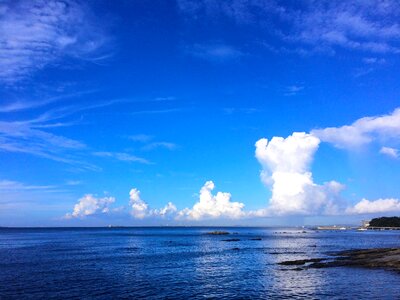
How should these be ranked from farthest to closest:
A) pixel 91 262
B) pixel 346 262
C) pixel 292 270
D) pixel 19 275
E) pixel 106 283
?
pixel 91 262 → pixel 346 262 → pixel 292 270 → pixel 19 275 → pixel 106 283

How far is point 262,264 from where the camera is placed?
237 feet

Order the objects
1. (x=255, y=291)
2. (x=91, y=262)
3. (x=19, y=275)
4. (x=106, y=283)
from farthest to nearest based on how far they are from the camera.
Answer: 1. (x=91, y=262)
2. (x=19, y=275)
3. (x=106, y=283)
4. (x=255, y=291)

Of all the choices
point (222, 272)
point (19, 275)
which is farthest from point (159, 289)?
point (19, 275)

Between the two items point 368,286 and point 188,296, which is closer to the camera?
point 188,296

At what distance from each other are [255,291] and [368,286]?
1347 centimetres

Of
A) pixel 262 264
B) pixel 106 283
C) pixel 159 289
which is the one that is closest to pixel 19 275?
pixel 106 283

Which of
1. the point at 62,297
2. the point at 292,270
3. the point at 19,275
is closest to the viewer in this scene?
the point at 62,297

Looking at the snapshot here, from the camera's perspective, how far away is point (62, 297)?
137ft

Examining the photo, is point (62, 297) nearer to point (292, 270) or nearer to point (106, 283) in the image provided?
point (106, 283)

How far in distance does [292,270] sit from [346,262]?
12917mm

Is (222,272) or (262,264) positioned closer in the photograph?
(222,272)

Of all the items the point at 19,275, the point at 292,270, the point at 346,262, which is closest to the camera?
the point at 19,275

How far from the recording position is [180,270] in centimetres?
6519

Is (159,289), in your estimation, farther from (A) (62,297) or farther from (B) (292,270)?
(B) (292,270)
